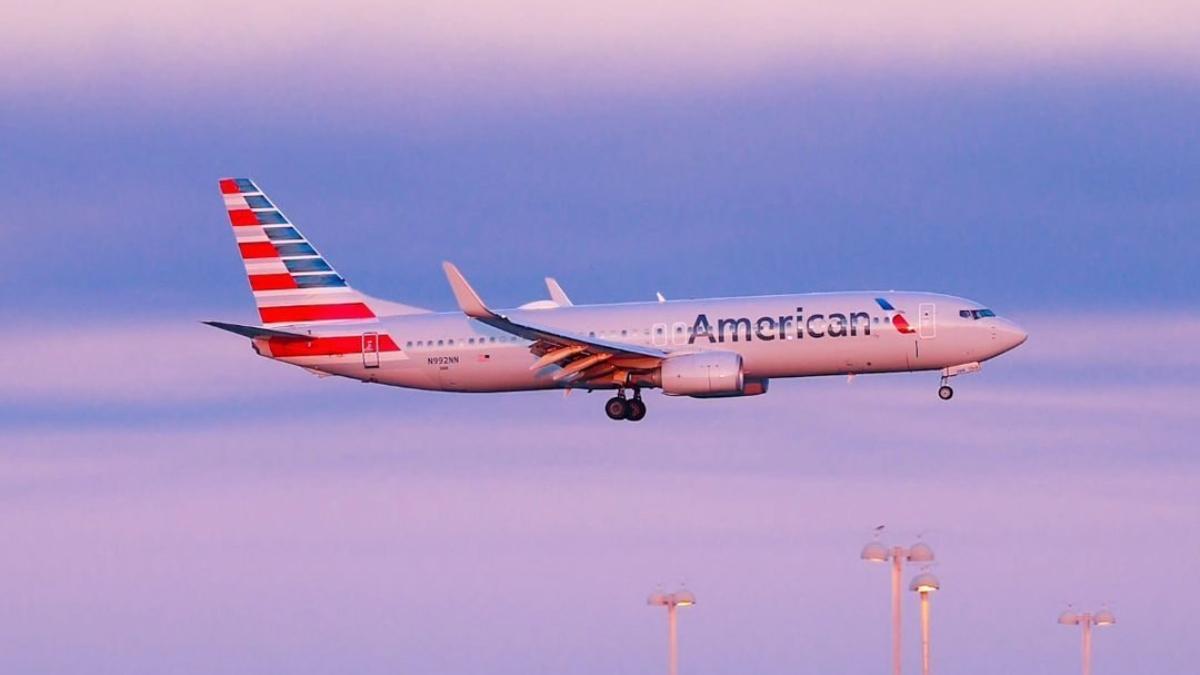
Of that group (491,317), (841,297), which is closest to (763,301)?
(841,297)

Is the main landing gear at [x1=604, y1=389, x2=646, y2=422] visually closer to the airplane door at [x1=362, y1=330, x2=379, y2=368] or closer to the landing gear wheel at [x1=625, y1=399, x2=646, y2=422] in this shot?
the landing gear wheel at [x1=625, y1=399, x2=646, y2=422]

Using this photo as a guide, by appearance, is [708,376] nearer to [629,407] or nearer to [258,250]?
[629,407]

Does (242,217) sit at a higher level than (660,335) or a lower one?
higher

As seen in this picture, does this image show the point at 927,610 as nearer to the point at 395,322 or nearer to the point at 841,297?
the point at 841,297

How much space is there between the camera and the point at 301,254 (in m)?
106

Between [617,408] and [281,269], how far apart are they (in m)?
15.4

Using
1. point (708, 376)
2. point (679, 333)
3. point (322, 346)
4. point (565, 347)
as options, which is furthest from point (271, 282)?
point (708, 376)

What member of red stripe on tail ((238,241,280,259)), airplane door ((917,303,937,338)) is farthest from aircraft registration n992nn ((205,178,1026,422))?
red stripe on tail ((238,241,280,259))

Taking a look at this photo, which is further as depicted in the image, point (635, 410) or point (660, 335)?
point (635, 410)

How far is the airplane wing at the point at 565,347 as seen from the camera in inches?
3637

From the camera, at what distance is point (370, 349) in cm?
10000

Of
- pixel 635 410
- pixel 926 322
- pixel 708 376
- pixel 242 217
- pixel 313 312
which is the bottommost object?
pixel 635 410

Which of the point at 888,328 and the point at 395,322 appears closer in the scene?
the point at 888,328

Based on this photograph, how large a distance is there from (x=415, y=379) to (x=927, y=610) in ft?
87.6
